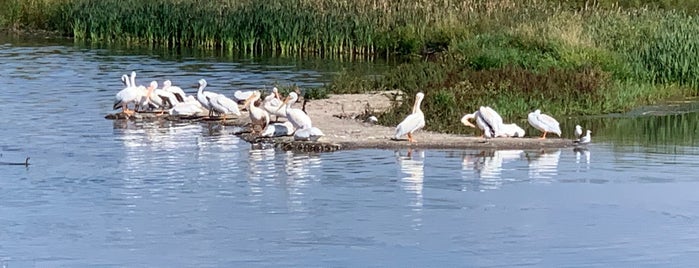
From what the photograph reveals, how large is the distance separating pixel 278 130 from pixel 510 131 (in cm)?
286

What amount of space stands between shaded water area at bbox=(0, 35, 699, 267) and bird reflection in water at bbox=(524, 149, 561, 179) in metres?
0.02

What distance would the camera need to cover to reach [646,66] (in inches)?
985

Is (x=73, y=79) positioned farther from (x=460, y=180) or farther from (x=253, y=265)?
(x=253, y=265)

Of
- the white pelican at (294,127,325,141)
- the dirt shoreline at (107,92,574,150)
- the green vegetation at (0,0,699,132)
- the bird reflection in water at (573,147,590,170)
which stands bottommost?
the bird reflection in water at (573,147,590,170)

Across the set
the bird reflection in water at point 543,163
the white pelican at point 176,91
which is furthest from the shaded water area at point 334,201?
the white pelican at point 176,91

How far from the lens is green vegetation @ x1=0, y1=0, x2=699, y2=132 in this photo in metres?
22.1

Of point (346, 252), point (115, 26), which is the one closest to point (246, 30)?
point (115, 26)

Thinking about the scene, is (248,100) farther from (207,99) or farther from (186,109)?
(186,109)

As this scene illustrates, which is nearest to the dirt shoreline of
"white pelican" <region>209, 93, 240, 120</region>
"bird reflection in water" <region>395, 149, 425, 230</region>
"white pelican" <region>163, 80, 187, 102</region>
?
"white pelican" <region>209, 93, 240, 120</region>

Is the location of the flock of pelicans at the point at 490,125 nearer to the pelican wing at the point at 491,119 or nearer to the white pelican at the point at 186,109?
the pelican wing at the point at 491,119

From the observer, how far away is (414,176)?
15.9 m

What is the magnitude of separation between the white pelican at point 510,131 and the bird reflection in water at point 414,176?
1257mm

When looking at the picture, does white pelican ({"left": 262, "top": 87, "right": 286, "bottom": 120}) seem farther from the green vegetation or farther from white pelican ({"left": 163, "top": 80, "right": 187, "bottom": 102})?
white pelican ({"left": 163, "top": 80, "right": 187, "bottom": 102})

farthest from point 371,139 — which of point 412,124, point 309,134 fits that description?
point 309,134
